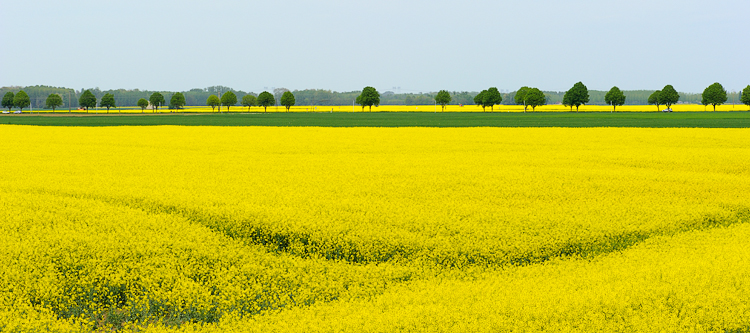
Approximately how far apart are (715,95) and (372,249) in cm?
15495

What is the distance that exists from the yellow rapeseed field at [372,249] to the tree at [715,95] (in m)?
143

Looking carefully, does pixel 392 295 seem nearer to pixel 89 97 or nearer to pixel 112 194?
pixel 112 194

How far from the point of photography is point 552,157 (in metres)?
20.1

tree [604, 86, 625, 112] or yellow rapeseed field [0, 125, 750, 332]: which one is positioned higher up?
tree [604, 86, 625, 112]

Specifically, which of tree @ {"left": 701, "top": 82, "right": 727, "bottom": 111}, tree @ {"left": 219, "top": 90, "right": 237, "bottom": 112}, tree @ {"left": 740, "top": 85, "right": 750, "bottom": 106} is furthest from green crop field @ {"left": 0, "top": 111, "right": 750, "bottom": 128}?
tree @ {"left": 219, "top": 90, "right": 237, "bottom": 112}

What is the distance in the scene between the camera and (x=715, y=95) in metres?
139

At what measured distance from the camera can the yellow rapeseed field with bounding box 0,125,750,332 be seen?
6406mm

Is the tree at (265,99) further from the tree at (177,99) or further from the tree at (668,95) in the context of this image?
the tree at (668,95)

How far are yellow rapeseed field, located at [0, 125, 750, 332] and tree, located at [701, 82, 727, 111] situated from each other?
143 meters

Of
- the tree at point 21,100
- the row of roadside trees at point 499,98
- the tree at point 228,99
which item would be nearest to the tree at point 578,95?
the row of roadside trees at point 499,98

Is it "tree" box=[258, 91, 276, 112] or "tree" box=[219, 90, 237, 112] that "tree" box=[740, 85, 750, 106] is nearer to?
"tree" box=[258, 91, 276, 112]

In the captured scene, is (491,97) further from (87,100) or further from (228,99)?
(87,100)

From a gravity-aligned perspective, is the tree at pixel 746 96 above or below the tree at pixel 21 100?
above

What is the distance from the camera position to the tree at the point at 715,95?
456 ft
